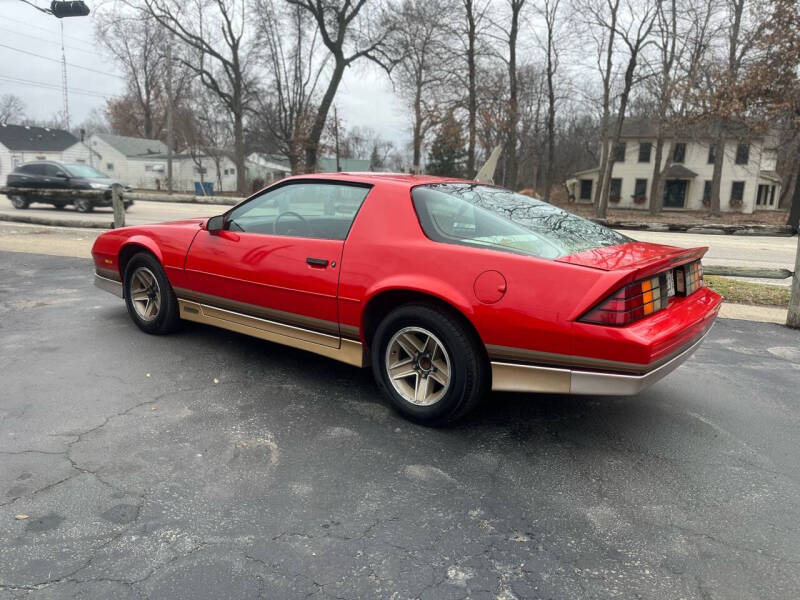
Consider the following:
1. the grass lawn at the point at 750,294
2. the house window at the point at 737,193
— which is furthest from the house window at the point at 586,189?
the grass lawn at the point at 750,294

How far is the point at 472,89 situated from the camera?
98.5 ft

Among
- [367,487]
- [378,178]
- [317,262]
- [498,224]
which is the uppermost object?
[378,178]

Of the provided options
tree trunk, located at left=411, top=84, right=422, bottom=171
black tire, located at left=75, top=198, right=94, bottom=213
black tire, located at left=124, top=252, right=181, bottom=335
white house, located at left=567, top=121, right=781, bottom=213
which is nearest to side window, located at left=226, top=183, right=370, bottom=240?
black tire, located at left=124, top=252, right=181, bottom=335

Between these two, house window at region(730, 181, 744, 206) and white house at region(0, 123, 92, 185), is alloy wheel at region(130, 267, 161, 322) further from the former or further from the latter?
white house at region(0, 123, 92, 185)

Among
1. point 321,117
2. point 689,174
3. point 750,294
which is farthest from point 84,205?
point 689,174

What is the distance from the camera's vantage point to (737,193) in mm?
43938

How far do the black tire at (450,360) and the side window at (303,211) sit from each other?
735 millimetres

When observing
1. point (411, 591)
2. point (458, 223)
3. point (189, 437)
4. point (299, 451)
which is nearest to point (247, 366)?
point (189, 437)

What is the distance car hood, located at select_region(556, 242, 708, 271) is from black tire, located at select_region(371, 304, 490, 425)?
665mm

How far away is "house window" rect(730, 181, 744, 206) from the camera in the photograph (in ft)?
143

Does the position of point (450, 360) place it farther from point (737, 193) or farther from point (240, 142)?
point (737, 193)

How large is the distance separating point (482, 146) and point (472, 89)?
2.94 meters

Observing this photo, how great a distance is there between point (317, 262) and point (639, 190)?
156 feet

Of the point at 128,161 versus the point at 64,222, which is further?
the point at 128,161
